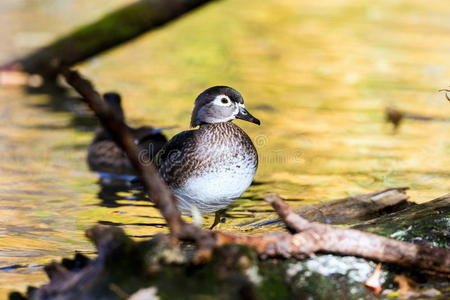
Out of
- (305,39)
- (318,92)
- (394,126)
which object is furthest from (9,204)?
(305,39)

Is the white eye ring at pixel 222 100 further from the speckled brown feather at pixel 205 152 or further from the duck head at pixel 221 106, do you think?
the speckled brown feather at pixel 205 152

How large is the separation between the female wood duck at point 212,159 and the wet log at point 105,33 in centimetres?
464

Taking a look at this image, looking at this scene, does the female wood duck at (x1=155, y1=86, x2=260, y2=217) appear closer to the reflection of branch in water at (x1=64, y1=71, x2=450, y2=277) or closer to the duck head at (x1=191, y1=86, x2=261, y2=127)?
the duck head at (x1=191, y1=86, x2=261, y2=127)

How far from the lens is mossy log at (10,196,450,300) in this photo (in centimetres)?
403

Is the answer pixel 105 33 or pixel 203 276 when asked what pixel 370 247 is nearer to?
pixel 203 276

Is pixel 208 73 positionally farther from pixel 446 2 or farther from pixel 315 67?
pixel 446 2

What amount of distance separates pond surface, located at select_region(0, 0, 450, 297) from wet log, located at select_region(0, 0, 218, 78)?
1.63ft

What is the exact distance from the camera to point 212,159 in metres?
6.05

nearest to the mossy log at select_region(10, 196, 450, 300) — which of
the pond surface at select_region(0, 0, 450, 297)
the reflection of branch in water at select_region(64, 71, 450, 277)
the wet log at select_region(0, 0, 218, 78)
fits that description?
the reflection of branch in water at select_region(64, 71, 450, 277)

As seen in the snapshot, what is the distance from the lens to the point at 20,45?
16578mm

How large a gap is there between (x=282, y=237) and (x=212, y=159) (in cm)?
175

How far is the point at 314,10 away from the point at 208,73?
7.57m

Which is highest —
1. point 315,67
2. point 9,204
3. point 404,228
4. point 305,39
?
point 305,39

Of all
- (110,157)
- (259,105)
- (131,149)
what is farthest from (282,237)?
(259,105)
